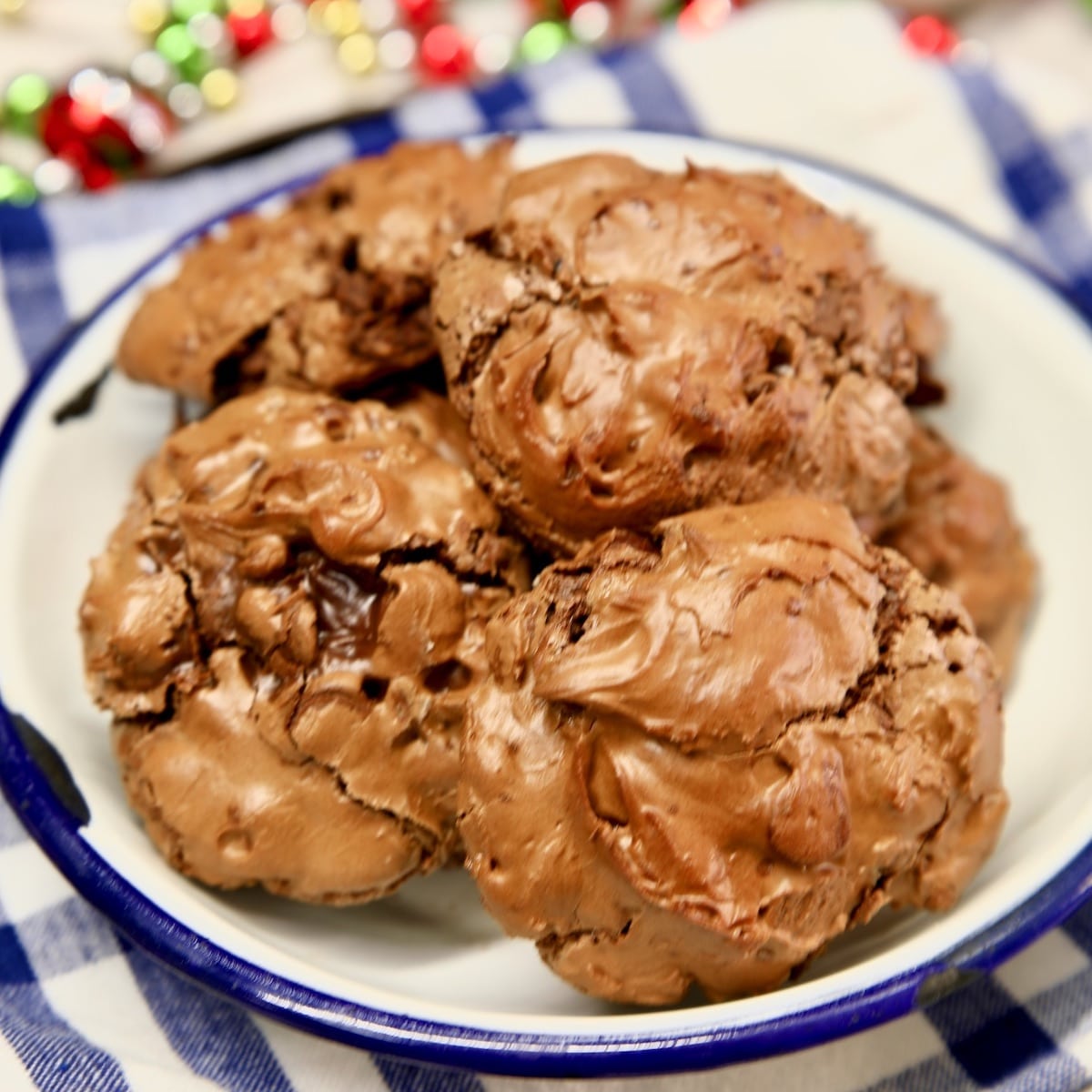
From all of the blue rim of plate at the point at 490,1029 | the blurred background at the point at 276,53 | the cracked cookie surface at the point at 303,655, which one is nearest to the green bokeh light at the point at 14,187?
the blurred background at the point at 276,53

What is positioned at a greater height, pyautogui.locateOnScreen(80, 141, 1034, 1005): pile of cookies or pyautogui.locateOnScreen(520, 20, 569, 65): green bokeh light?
pyautogui.locateOnScreen(520, 20, 569, 65): green bokeh light

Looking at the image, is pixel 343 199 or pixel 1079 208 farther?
pixel 1079 208

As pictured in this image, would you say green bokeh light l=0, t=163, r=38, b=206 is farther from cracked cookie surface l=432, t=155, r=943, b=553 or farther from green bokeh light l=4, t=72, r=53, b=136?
cracked cookie surface l=432, t=155, r=943, b=553

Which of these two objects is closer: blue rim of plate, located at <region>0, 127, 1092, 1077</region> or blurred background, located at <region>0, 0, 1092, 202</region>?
blue rim of plate, located at <region>0, 127, 1092, 1077</region>

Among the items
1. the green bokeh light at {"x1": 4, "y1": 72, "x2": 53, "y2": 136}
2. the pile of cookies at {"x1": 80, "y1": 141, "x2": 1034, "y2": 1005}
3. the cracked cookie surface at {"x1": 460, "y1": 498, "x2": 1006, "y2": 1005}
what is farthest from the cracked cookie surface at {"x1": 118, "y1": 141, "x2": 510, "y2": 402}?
the green bokeh light at {"x1": 4, "y1": 72, "x2": 53, "y2": 136}

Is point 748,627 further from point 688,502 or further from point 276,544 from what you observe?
point 276,544

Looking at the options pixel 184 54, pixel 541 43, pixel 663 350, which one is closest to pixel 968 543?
pixel 663 350

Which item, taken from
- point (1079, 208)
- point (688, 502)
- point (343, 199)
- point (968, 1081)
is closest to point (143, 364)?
point (343, 199)
